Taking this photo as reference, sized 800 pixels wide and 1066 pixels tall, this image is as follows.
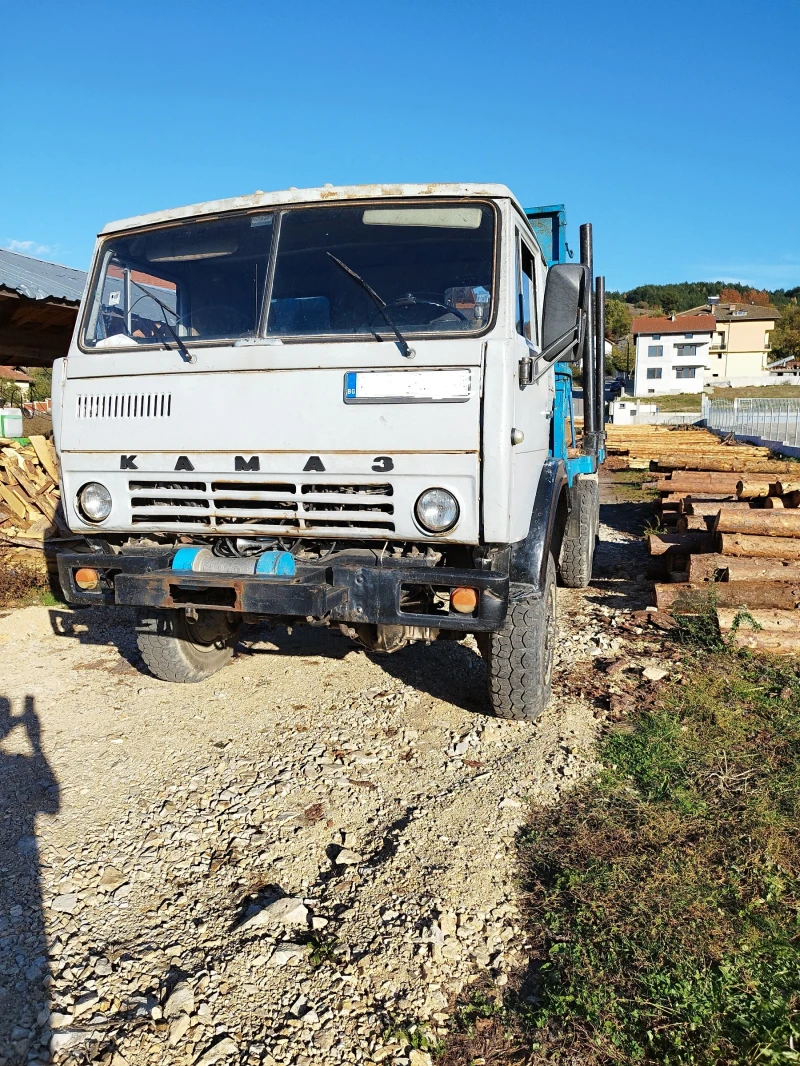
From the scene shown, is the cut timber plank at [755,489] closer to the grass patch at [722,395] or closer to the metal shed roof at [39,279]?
the metal shed roof at [39,279]

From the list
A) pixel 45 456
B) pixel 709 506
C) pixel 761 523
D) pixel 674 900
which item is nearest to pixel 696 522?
pixel 709 506

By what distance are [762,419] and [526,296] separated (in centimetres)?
2175

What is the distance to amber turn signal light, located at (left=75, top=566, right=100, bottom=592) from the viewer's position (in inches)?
166

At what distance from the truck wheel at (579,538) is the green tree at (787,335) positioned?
74.8 meters

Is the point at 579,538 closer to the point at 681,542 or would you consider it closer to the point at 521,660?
the point at 681,542

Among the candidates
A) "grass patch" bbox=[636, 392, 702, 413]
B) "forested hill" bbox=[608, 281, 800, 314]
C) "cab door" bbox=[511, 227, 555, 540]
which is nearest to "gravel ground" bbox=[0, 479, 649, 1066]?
"cab door" bbox=[511, 227, 555, 540]

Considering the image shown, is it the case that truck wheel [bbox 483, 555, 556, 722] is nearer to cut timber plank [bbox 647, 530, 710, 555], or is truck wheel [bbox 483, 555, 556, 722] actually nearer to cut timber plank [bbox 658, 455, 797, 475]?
cut timber plank [bbox 647, 530, 710, 555]

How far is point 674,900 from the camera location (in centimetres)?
285

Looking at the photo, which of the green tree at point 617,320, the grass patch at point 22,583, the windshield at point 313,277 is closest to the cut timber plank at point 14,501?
the grass patch at point 22,583

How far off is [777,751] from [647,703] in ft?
2.68

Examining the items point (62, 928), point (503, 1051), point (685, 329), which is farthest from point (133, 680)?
point (685, 329)

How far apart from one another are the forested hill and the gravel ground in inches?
4353

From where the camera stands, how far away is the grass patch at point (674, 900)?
2.31 metres

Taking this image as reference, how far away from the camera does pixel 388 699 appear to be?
15.9 feet
